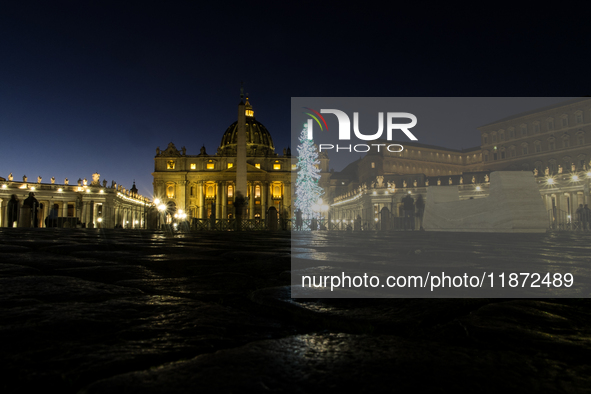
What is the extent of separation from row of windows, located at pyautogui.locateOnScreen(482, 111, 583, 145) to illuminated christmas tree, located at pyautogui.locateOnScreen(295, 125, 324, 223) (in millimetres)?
41262

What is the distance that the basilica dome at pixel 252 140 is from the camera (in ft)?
282

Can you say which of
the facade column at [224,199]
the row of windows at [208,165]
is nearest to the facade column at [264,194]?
the row of windows at [208,165]

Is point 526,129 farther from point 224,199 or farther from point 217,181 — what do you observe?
point 217,181

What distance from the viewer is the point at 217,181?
77.1m

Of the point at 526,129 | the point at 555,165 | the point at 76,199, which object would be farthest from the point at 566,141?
the point at 76,199

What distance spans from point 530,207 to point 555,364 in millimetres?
14819

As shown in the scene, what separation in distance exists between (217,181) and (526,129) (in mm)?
57252

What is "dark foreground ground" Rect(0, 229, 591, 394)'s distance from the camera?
805 mm

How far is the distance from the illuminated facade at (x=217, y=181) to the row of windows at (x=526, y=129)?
39974mm

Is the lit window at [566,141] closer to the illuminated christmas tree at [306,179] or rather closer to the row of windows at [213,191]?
the illuminated christmas tree at [306,179]

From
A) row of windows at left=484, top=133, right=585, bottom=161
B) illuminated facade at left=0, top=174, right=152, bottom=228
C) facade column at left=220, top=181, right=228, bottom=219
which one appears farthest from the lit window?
illuminated facade at left=0, top=174, right=152, bottom=228

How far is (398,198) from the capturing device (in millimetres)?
52250

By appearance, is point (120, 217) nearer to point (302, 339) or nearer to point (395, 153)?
point (395, 153)

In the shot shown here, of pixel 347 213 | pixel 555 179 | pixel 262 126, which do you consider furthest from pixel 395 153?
pixel 555 179
